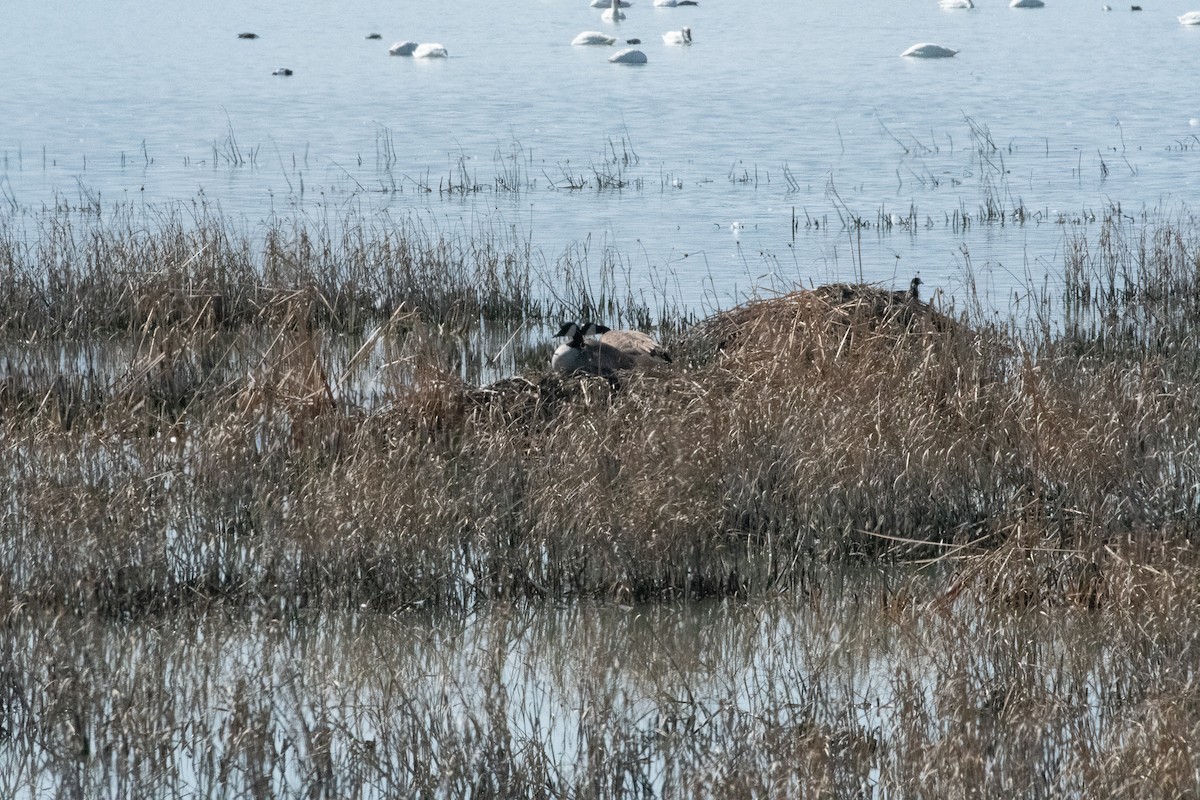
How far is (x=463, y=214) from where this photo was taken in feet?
58.0

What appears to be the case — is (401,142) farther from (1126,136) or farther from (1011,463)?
(1011,463)

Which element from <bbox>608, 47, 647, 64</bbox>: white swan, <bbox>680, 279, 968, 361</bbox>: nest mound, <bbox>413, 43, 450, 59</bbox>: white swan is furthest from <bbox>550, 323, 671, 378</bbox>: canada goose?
<bbox>413, 43, 450, 59</bbox>: white swan

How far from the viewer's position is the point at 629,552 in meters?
6.48

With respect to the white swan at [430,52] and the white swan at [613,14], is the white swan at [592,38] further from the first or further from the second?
the white swan at [613,14]

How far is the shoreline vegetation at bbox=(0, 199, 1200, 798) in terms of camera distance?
467 centimetres

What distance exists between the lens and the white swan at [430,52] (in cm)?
4184

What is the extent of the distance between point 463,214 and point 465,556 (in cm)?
1138

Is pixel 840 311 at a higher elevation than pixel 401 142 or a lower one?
higher

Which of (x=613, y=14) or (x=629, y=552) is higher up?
(x=629, y=552)

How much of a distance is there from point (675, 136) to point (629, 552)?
1984 centimetres

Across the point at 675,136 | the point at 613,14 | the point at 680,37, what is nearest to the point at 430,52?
the point at 680,37

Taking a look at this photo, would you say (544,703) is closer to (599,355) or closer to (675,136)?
(599,355)

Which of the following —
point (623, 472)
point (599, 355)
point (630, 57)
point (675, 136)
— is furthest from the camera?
point (630, 57)

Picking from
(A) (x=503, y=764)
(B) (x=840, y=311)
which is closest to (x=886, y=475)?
(B) (x=840, y=311)
